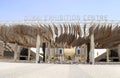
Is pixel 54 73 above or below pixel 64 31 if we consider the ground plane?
below

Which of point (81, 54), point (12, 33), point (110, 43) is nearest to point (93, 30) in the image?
point (110, 43)

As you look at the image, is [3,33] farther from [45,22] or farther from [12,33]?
[45,22]

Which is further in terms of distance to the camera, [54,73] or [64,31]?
[64,31]

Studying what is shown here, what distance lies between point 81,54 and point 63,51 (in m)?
6.89

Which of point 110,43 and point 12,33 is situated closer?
point 12,33

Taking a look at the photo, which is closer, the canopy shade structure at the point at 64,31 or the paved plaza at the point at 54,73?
the paved plaza at the point at 54,73

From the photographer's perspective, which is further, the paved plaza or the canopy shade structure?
the canopy shade structure

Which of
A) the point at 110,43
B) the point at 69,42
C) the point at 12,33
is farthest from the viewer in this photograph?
the point at 110,43

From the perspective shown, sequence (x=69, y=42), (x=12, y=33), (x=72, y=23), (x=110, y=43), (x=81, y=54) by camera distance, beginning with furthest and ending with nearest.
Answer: (x=81, y=54)
(x=110, y=43)
(x=69, y=42)
(x=12, y=33)
(x=72, y=23)

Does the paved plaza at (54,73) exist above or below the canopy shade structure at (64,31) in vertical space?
below

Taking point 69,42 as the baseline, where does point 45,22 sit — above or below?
above

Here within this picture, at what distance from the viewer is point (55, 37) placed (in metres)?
44.8

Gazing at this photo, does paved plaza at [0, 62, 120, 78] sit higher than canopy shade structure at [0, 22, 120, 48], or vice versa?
canopy shade structure at [0, 22, 120, 48]

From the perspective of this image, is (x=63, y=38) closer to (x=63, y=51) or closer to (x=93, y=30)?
(x=93, y=30)
